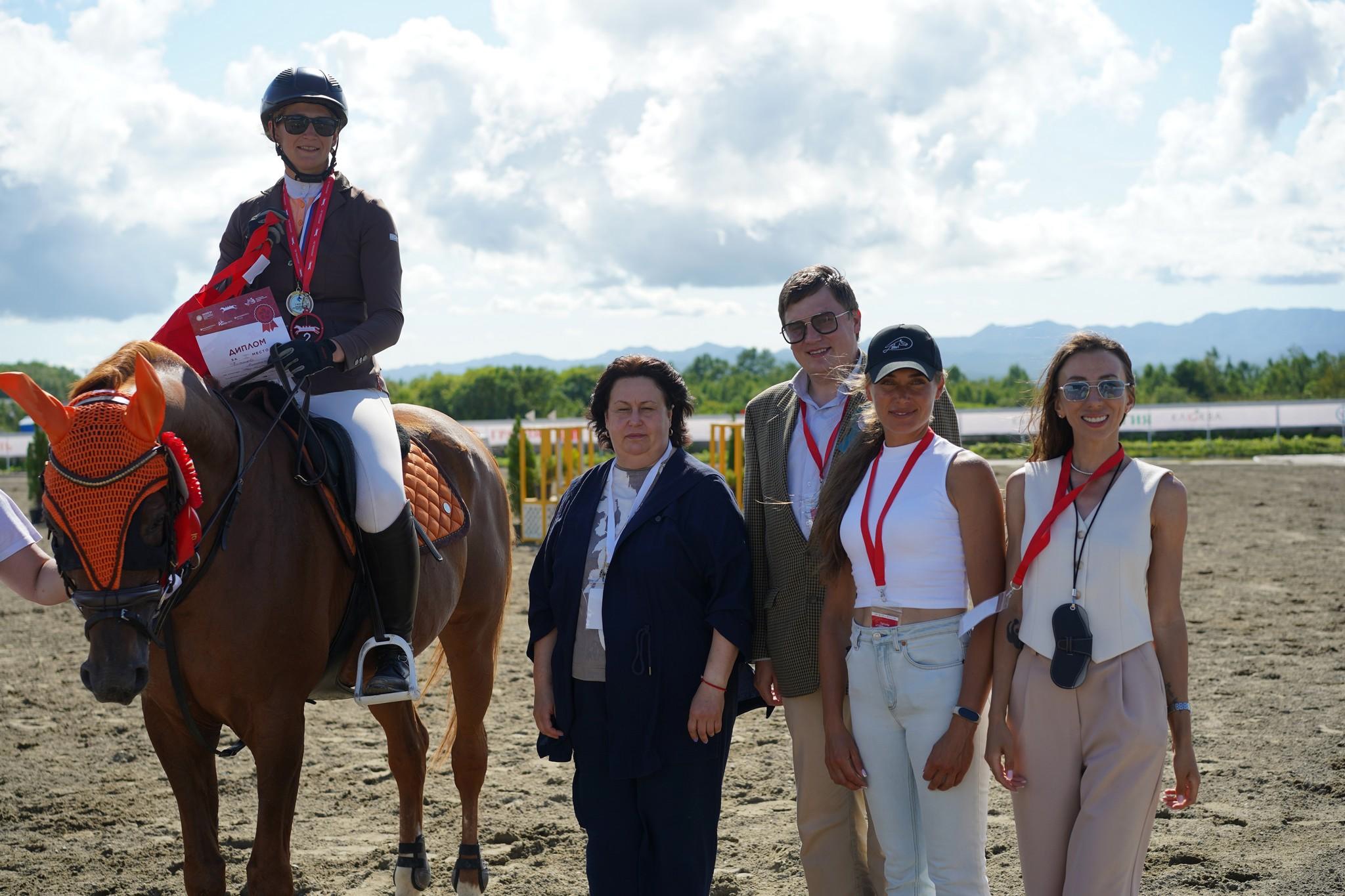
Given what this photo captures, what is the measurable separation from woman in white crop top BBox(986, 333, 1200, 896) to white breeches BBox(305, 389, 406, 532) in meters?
1.92

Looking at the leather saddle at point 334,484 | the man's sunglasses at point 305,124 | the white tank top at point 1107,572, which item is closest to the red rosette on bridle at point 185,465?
the leather saddle at point 334,484

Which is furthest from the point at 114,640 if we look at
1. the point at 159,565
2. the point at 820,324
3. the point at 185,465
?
the point at 820,324

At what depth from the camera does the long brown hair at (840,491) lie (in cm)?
278

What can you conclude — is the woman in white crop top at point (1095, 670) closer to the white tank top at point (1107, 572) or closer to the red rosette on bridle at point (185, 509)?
the white tank top at point (1107, 572)

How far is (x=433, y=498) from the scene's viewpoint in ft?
13.0

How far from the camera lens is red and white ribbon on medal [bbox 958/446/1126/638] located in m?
2.53

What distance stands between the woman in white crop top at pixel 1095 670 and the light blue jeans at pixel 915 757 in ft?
0.39

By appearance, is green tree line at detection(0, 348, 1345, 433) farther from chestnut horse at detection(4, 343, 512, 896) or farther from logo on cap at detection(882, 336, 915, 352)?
logo on cap at detection(882, 336, 915, 352)

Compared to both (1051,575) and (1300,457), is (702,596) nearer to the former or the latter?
(1051,575)

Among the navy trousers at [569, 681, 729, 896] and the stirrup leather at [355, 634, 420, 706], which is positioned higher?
the stirrup leather at [355, 634, 420, 706]

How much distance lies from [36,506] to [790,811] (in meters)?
16.8

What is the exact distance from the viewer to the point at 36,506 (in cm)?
1700

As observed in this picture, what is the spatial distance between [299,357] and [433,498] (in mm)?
953

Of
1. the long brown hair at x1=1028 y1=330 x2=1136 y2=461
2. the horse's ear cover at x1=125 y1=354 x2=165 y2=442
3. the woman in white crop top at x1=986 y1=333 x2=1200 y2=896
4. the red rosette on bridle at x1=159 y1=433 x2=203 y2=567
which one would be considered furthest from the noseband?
the long brown hair at x1=1028 y1=330 x2=1136 y2=461
